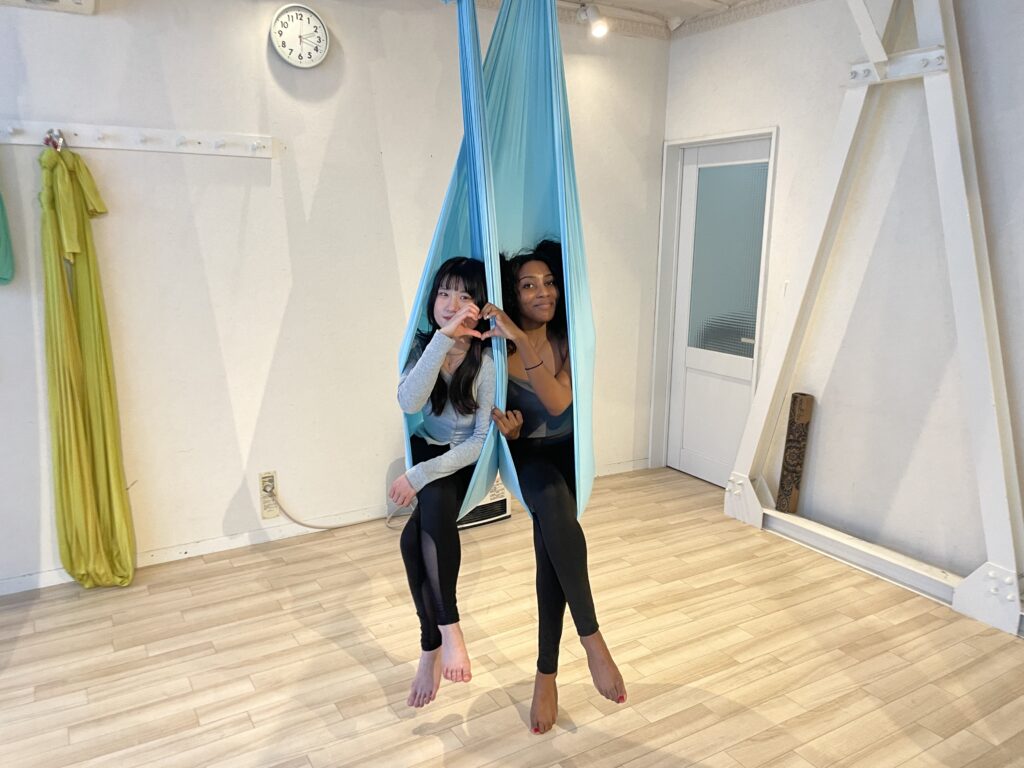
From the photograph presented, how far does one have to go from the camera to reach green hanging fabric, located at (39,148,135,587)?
8.63 feet

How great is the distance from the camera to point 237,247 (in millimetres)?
3035

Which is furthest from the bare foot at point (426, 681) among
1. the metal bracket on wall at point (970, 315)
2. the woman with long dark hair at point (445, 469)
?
the metal bracket on wall at point (970, 315)

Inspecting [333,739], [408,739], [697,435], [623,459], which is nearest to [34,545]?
[333,739]

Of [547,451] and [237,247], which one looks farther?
[237,247]

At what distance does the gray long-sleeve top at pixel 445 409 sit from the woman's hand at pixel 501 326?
0.10 metres

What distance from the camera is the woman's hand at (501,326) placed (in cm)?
193

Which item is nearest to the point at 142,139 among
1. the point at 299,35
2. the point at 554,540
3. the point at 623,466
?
the point at 299,35

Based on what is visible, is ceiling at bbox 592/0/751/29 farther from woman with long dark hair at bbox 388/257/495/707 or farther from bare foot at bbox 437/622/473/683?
bare foot at bbox 437/622/473/683

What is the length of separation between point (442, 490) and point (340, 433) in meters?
1.47

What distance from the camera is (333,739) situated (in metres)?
2.05

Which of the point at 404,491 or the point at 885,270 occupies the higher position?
the point at 885,270

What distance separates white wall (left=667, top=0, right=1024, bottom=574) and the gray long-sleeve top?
6.00ft

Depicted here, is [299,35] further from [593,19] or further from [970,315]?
[970,315]

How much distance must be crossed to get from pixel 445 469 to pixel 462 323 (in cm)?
40
